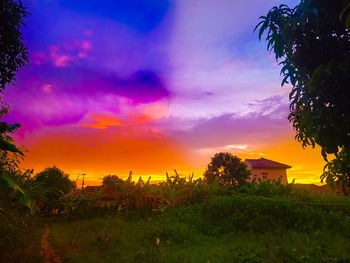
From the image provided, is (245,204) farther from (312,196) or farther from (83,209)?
(83,209)

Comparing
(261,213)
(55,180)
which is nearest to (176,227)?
(261,213)

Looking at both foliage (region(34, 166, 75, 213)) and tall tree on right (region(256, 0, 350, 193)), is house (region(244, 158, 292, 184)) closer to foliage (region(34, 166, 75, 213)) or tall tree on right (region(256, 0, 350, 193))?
foliage (region(34, 166, 75, 213))

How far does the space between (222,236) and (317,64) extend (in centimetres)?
746

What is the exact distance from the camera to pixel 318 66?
780 centimetres

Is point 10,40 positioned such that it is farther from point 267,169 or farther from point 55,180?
point 267,169

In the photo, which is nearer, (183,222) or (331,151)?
(331,151)

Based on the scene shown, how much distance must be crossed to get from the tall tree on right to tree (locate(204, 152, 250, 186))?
2456cm

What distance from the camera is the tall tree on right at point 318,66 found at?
787 centimetres

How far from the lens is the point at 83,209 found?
1828cm

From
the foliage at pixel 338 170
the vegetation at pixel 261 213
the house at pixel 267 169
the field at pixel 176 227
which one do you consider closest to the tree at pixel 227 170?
the field at pixel 176 227

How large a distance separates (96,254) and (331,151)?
299 inches

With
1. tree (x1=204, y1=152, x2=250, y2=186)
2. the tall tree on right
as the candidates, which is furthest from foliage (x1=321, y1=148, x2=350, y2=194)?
tree (x1=204, y1=152, x2=250, y2=186)

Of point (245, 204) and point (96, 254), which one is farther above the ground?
point (245, 204)

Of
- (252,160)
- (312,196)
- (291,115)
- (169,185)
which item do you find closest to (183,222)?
(169,185)
